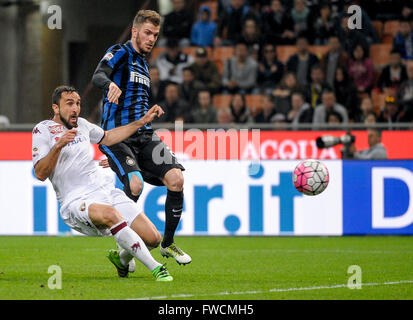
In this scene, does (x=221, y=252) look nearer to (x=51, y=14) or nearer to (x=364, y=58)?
(x=364, y=58)

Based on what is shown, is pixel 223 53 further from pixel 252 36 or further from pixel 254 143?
pixel 254 143

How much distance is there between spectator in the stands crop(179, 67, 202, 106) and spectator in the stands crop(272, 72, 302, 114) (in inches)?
52.4

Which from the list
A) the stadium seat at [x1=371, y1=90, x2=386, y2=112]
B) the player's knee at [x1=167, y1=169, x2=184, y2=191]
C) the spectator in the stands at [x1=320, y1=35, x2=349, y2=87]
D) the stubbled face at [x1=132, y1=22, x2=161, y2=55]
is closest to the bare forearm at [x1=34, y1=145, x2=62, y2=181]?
the player's knee at [x1=167, y1=169, x2=184, y2=191]

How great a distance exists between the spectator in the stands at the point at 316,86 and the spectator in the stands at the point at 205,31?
234 cm

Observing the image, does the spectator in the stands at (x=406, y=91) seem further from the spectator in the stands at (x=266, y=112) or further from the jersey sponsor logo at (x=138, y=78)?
the jersey sponsor logo at (x=138, y=78)

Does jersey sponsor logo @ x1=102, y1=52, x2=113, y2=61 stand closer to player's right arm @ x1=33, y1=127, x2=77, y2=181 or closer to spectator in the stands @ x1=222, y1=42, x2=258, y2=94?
player's right arm @ x1=33, y1=127, x2=77, y2=181

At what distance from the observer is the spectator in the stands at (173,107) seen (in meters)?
14.3

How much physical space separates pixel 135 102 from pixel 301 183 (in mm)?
2180

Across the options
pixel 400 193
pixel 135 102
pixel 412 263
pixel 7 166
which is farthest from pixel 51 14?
pixel 412 263

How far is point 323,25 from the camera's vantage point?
54.0ft

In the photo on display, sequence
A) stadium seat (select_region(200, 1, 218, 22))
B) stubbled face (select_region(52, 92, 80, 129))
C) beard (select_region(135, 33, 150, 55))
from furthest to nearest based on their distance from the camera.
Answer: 1. stadium seat (select_region(200, 1, 218, 22))
2. beard (select_region(135, 33, 150, 55))
3. stubbled face (select_region(52, 92, 80, 129))

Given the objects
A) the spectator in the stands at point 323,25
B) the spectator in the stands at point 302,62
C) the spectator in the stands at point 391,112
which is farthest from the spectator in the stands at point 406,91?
the spectator in the stands at point 323,25

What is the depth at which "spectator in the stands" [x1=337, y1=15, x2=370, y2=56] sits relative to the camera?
15.6m
